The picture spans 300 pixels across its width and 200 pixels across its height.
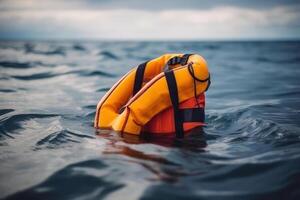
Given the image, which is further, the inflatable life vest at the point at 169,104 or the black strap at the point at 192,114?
the black strap at the point at 192,114

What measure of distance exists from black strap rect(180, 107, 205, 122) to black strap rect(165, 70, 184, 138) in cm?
6

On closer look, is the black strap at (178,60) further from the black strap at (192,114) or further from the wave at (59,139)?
the wave at (59,139)

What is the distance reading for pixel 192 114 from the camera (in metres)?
4.85

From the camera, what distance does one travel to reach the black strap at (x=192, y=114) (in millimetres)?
4789

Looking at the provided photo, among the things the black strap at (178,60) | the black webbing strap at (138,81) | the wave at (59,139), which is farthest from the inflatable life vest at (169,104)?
the black webbing strap at (138,81)

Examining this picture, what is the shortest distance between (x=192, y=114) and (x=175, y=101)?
1.09 ft

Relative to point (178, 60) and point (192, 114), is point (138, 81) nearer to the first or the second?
point (178, 60)

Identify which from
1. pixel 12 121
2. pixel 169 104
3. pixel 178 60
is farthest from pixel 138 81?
pixel 12 121

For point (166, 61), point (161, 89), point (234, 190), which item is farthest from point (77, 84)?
point (234, 190)

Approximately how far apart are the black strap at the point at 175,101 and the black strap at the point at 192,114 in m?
0.06

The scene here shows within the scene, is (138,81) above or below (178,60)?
below

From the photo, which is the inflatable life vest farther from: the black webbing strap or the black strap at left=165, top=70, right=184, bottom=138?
the black webbing strap

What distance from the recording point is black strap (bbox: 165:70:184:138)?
15.3 ft

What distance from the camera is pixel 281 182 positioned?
3.52 metres
